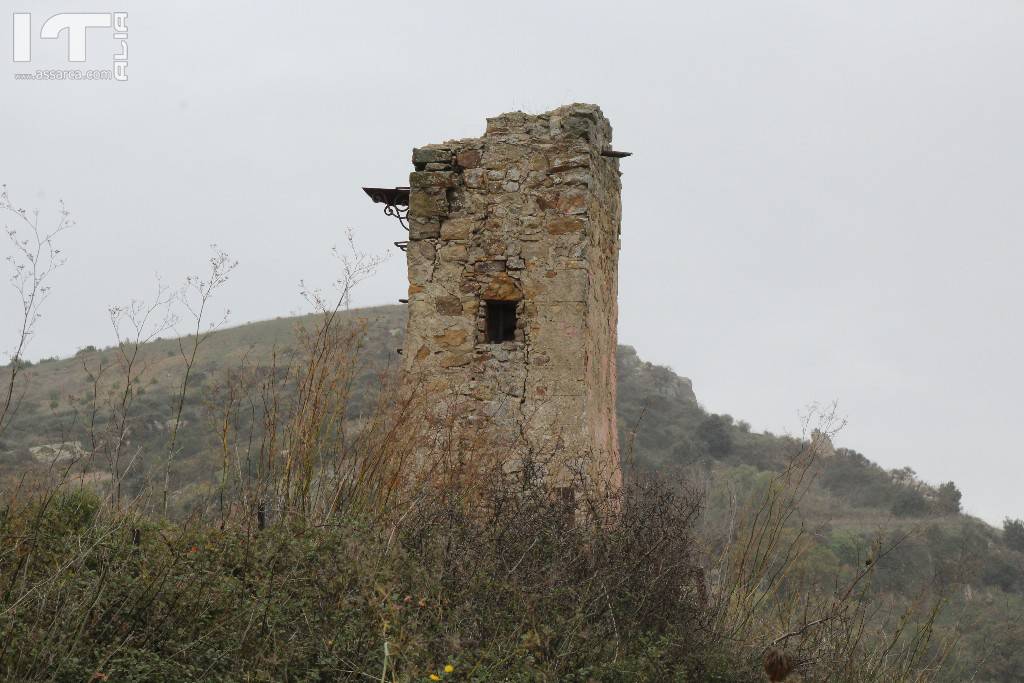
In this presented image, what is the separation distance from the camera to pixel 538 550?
4.65 meters

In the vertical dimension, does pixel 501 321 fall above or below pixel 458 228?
below

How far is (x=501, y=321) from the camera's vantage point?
6.95 meters

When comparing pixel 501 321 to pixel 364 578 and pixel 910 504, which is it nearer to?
pixel 364 578

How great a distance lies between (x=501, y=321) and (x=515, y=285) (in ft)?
1.08

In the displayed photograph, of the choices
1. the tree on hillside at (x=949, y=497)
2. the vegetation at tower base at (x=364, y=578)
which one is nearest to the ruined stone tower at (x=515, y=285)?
the vegetation at tower base at (x=364, y=578)

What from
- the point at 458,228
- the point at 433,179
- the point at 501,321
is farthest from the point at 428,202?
the point at 501,321

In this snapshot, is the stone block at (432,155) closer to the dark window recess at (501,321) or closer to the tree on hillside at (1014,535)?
the dark window recess at (501,321)

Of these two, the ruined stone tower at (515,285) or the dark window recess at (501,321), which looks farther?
the dark window recess at (501,321)

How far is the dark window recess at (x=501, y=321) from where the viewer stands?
6.91m

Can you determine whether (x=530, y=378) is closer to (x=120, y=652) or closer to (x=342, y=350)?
(x=342, y=350)

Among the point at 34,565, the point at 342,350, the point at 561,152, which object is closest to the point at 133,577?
the point at 34,565

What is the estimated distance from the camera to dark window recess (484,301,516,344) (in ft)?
22.7

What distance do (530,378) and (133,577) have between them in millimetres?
3189

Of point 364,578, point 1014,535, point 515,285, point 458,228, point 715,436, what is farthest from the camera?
point 715,436
